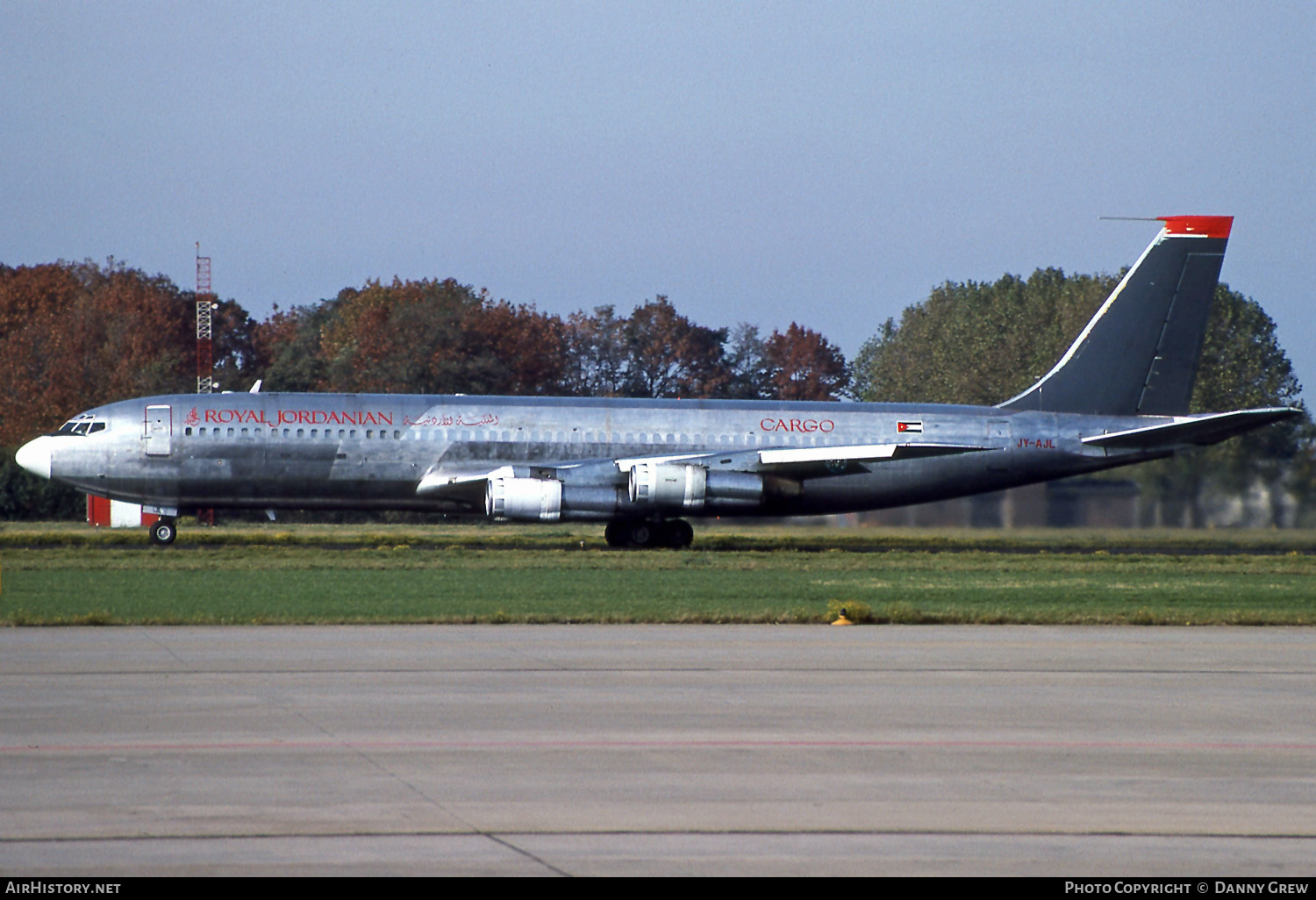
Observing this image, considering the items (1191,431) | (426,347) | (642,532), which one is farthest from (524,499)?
(426,347)

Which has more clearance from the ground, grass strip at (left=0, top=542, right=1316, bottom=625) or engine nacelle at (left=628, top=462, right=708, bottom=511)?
engine nacelle at (left=628, top=462, right=708, bottom=511)

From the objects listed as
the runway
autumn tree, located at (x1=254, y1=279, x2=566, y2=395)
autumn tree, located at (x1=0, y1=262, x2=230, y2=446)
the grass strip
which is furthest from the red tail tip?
autumn tree, located at (x1=0, y1=262, x2=230, y2=446)

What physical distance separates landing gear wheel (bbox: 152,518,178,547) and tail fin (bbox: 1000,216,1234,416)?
21494mm

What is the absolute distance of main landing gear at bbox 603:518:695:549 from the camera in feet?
130

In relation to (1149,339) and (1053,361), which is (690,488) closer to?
(1149,339)

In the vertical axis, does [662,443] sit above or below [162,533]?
above

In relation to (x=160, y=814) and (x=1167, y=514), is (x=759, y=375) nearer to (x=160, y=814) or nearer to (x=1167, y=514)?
(x=1167, y=514)

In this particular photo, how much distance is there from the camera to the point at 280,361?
8625cm

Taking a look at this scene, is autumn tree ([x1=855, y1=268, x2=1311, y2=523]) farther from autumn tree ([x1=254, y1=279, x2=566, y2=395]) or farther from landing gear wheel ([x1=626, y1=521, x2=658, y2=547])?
autumn tree ([x1=254, y1=279, x2=566, y2=395])

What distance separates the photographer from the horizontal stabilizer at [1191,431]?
37938mm

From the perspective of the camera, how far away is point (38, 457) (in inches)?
1519

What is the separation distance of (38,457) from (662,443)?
1527 cm

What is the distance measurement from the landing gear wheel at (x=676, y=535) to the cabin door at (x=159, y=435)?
12.2m

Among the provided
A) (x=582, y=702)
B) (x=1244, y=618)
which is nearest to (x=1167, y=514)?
(x=1244, y=618)
